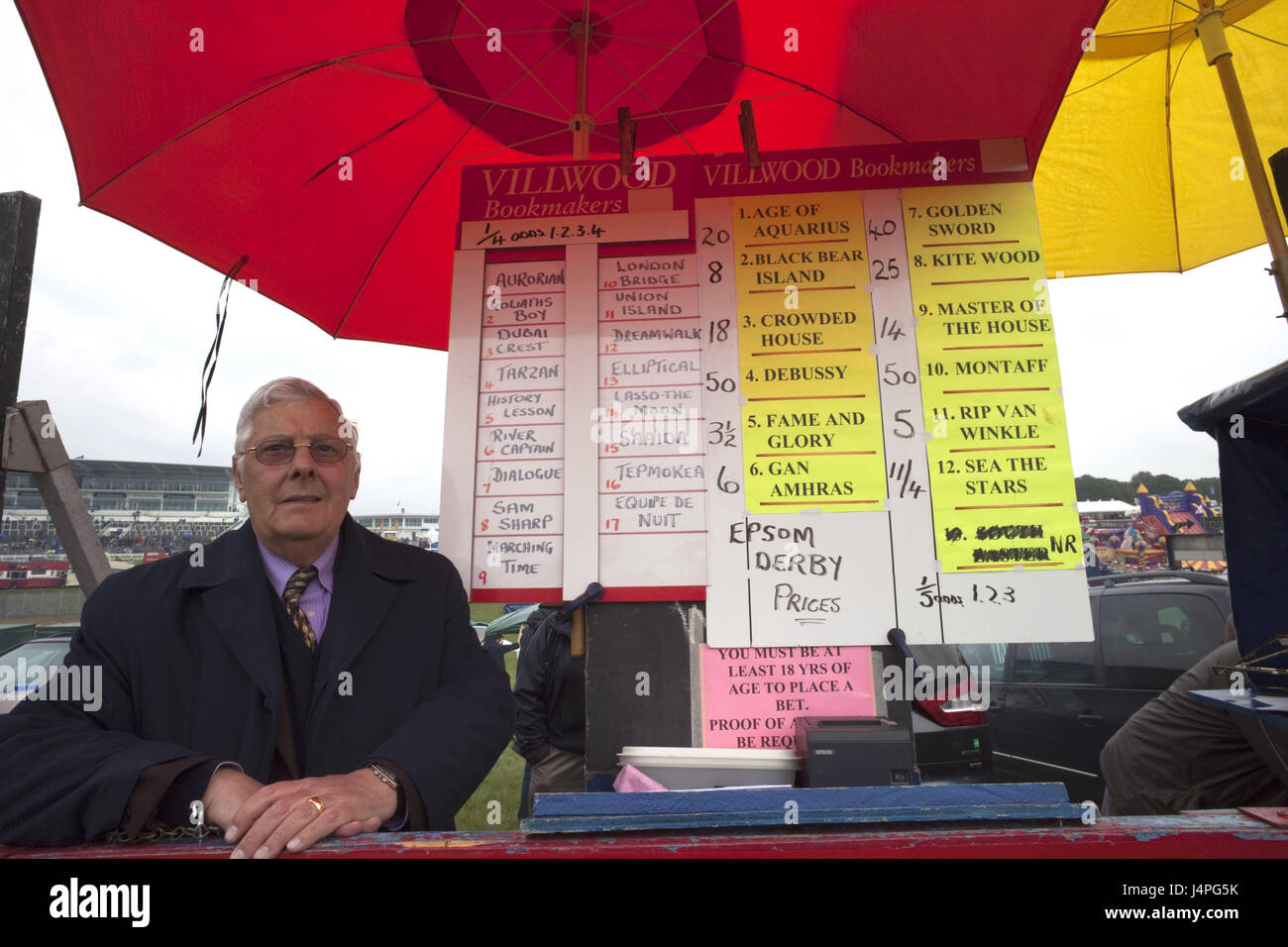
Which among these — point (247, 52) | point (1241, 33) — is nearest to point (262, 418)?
point (247, 52)

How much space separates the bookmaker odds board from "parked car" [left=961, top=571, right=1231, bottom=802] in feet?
10.4

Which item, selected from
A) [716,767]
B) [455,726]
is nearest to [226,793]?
[455,726]

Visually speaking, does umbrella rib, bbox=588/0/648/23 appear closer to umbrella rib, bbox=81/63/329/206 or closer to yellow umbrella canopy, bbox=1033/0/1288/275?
umbrella rib, bbox=81/63/329/206

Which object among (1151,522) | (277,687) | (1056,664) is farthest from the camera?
(1151,522)

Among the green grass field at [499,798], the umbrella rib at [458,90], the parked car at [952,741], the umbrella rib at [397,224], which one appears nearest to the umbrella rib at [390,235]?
the umbrella rib at [397,224]

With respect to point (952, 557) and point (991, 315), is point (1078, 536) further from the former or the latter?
point (991, 315)

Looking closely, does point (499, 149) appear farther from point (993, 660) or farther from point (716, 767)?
point (993, 660)

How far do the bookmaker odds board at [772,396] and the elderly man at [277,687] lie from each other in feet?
0.96

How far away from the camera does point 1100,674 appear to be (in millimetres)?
4578

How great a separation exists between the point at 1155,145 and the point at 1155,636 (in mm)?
3381

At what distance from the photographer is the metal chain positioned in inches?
45.9

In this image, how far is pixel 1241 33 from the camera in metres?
2.59

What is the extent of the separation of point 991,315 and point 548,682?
2.72 metres

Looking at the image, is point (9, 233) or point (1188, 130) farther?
point (1188, 130)
